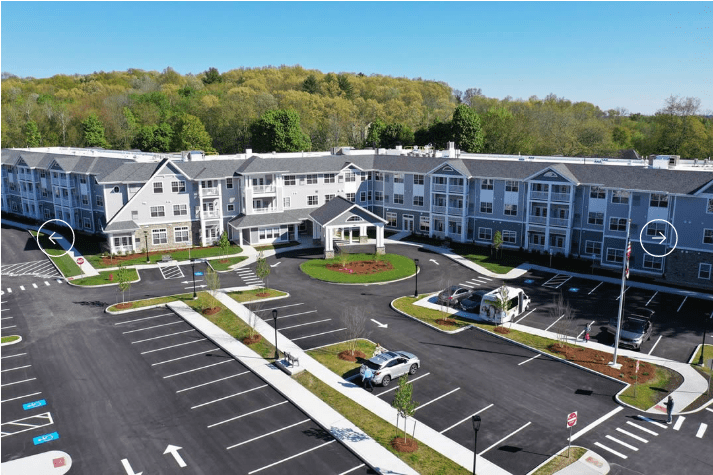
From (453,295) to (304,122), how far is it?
91241 millimetres

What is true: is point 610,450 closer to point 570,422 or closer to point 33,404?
point 570,422

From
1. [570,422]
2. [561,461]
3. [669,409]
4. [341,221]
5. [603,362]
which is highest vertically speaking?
[341,221]

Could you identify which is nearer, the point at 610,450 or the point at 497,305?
the point at 610,450

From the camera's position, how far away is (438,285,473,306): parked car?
45.7 m

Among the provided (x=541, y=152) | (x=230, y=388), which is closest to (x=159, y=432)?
(x=230, y=388)

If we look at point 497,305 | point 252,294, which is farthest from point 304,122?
point 497,305

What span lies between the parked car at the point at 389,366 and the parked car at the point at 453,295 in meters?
12.7

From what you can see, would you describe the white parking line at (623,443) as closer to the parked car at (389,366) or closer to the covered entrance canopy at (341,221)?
the parked car at (389,366)

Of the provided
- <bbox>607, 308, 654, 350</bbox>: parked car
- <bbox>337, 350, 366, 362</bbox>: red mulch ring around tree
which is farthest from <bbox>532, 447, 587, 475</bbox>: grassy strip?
<bbox>607, 308, 654, 350</bbox>: parked car

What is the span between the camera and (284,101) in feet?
435

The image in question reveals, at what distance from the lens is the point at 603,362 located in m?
34.7

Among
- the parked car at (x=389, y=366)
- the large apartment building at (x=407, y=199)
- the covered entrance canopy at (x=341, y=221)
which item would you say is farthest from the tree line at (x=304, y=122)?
the parked car at (x=389, y=366)

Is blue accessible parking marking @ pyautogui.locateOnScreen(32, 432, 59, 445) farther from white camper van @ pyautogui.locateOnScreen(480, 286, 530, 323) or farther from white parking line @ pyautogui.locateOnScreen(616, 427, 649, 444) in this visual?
white camper van @ pyautogui.locateOnScreen(480, 286, 530, 323)

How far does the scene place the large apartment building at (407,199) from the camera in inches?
2100
